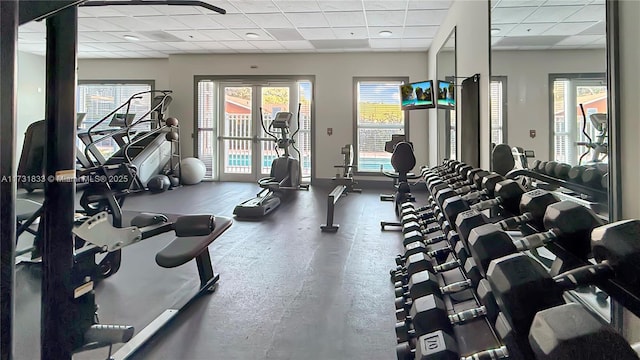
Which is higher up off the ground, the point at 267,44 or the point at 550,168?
the point at 267,44

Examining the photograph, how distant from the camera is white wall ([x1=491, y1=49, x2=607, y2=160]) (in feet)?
7.04

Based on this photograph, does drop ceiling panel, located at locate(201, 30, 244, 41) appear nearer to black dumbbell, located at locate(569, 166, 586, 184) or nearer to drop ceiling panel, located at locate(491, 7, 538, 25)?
drop ceiling panel, located at locate(491, 7, 538, 25)

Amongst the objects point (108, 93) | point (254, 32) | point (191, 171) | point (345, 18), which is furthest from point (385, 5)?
point (108, 93)

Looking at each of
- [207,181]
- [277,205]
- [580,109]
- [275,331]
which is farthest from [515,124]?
[207,181]

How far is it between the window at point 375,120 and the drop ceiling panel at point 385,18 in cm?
225

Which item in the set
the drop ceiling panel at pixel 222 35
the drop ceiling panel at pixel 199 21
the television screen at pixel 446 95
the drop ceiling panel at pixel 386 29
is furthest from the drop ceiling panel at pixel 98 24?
the television screen at pixel 446 95

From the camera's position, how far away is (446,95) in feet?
18.0

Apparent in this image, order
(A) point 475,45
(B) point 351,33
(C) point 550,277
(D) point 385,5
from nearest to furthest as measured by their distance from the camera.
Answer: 1. (C) point 550,277
2. (A) point 475,45
3. (D) point 385,5
4. (B) point 351,33

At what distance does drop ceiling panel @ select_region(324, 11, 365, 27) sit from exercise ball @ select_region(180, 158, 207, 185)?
166 inches

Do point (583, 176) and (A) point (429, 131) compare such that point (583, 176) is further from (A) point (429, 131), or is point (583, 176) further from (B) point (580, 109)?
(A) point (429, 131)

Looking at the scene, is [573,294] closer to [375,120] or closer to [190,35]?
[375,120]

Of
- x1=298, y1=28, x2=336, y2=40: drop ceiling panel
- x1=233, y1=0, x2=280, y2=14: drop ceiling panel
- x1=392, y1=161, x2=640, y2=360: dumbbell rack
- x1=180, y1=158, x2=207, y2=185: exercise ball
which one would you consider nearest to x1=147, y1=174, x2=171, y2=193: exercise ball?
x1=180, y1=158, x2=207, y2=185: exercise ball

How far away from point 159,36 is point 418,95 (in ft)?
17.0

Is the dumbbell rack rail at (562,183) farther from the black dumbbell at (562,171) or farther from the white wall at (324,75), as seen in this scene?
the white wall at (324,75)
